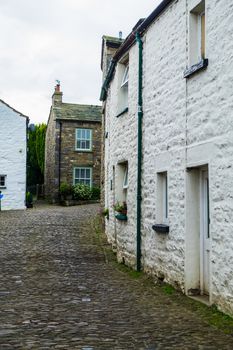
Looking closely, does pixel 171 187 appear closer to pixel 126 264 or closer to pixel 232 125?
pixel 232 125

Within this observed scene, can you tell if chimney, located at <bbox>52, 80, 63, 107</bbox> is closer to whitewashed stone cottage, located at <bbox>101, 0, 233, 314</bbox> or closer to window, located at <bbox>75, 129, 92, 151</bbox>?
window, located at <bbox>75, 129, 92, 151</bbox>

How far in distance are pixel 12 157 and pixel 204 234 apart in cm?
2173

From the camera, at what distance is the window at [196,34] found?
7.29 metres

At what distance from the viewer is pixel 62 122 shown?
101 ft

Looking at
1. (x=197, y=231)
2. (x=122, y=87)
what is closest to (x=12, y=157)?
(x=122, y=87)

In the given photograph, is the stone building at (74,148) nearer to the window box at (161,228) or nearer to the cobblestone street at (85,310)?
the cobblestone street at (85,310)

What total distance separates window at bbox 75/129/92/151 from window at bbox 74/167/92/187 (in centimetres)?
144

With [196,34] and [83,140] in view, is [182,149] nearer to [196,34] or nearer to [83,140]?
[196,34]

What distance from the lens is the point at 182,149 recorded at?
295 inches

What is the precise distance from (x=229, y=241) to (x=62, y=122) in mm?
25923

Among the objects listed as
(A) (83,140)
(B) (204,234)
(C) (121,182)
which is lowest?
(B) (204,234)

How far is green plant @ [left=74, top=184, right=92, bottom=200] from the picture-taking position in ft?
96.5

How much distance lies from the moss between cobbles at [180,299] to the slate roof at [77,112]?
794 inches

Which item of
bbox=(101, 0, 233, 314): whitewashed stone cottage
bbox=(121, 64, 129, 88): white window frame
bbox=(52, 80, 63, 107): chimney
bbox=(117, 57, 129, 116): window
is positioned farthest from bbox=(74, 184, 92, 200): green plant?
bbox=(101, 0, 233, 314): whitewashed stone cottage
